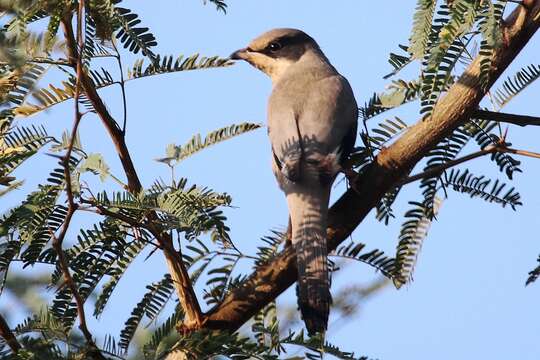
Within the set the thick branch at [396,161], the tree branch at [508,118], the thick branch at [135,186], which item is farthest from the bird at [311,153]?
the tree branch at [508,118]

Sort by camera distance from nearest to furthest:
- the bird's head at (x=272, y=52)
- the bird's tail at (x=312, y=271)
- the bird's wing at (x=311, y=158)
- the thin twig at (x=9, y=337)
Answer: the thin twig at (x=9, y=337) < the bird's tail at (x=312, y=271) < the bird's wing at (x=311, y=158) < the bird's head at (x=272, y=52)

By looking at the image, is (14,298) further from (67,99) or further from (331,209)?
(331,209)

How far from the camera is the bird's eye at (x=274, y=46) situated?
6980mm

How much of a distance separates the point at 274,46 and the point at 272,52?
0.05m

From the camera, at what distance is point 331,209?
15.8ft

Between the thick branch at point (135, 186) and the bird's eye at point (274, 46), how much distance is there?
9.54ft

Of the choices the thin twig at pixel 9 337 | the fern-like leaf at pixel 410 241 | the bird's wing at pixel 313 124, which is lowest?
the thin twig at pixel 9 337

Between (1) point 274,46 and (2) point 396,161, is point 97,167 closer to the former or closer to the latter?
(2) point 396,161

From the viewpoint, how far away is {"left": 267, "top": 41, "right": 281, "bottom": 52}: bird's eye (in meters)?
6.98

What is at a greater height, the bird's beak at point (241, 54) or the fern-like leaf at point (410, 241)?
the bird's beak at point (241, 54)

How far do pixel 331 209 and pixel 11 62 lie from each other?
8.79 ft

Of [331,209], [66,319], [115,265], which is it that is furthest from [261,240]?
[66,319]

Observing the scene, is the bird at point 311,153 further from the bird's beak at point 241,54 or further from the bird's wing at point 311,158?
the bird's beak at point 241,54

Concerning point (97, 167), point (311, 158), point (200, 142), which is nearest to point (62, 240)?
point (97, 167)
